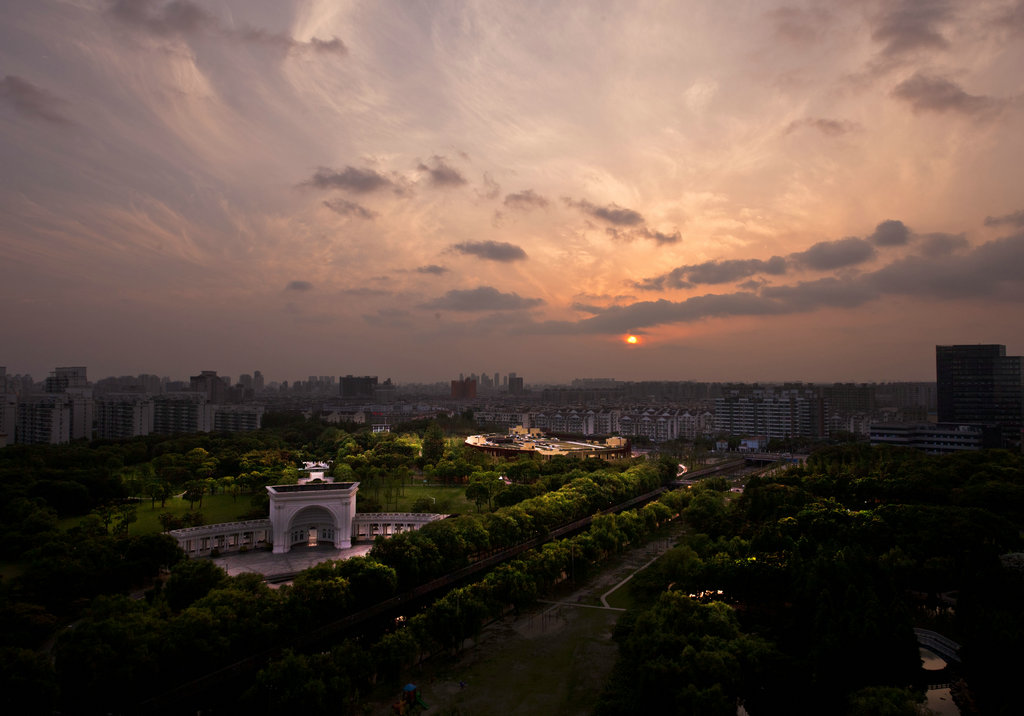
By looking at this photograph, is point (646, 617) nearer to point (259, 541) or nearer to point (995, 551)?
point (995, 551)

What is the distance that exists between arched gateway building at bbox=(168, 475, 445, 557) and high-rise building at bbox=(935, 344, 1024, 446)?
66613mm

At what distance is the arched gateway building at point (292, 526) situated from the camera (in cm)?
2892

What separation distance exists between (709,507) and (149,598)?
81.4ft

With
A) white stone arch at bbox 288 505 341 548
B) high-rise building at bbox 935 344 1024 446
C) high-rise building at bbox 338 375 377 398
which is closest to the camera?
white stone arch at bbox 288 505 341 548

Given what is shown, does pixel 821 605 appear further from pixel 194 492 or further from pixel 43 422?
pixel 43 422

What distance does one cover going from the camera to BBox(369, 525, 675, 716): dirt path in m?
15.8

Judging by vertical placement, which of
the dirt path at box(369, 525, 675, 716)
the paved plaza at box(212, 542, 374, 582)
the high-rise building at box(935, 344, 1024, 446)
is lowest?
the dirt path at box(369, 525, 675, 716)

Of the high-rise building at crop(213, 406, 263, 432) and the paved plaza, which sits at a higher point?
the high-rise building at crop(213, 406, 263, 432)

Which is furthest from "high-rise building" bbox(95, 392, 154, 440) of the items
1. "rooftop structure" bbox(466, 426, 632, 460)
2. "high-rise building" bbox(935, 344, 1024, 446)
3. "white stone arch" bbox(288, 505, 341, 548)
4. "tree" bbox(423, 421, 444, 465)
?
"high-rise building" bbox(935, 344, 1024, 446)

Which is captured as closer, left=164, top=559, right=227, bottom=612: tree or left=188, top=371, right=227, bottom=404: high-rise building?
left=164, top=559, right=227, bottom=612: tree

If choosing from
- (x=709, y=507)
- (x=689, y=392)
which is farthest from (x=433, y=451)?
(x=689, y=392)

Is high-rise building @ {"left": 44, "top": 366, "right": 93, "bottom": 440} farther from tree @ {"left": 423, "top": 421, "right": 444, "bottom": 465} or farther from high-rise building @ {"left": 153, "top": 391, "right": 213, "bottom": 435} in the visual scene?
tree @ {"left": 423, "top": 421, "right": 444, "bottom": 465}

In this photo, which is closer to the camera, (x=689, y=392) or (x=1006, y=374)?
(x=1006, y=374)

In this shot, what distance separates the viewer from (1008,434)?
5812 cm
